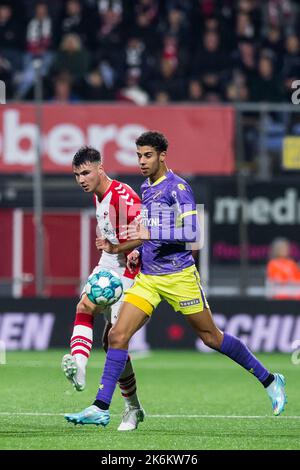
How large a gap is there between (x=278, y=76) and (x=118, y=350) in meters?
12.0

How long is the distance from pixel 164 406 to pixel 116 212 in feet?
8.36

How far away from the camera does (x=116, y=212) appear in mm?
10016

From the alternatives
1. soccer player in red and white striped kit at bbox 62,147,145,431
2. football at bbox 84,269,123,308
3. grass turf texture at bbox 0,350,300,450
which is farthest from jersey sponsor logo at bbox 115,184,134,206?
grass turf texture at bbox 0,350,300,450

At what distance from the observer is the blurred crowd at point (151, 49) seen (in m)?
20.2

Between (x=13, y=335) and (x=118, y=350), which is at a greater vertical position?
(x=118, y=350)

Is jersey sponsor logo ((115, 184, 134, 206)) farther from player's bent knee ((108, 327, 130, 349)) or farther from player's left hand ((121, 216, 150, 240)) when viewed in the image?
player's bent knee ((108, 327, 130, 349))

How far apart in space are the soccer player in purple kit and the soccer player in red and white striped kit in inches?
6.8

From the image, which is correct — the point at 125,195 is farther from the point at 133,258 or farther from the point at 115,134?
the point at 115,134

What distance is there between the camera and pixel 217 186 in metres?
18.8

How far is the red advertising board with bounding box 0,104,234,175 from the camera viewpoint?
18.5 meters

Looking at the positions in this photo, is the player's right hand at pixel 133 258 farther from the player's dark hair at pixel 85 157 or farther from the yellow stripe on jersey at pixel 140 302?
the player's dark hair at pixel 85 157

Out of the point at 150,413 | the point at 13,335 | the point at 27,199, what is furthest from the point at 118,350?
the point at 27,199

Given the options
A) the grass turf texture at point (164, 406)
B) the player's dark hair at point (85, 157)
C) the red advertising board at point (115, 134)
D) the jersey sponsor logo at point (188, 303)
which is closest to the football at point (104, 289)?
the jersey sponsor logo at point (188, 303)

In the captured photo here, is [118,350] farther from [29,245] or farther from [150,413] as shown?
[29,245]
